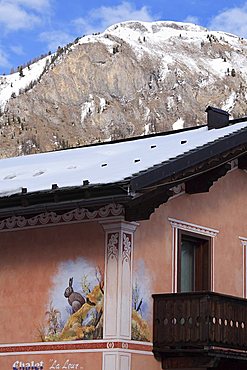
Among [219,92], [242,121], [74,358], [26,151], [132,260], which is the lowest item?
[74,358]

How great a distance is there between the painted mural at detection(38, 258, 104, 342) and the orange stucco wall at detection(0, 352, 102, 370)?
0.27 m

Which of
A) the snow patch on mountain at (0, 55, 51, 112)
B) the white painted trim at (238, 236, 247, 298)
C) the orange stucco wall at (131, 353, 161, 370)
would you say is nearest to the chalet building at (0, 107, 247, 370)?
the orange stucco wall at (131, 353, 161, 370)

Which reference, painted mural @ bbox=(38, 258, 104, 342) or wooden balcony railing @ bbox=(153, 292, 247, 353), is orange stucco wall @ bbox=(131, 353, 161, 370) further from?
painted mural @ bbox=(38, 258, 104, 342)

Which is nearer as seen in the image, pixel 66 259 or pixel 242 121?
pixel 66 259

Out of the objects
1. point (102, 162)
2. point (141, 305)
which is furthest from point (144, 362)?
point (102, 162)

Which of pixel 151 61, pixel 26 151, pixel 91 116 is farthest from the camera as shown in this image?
pixel 151 61

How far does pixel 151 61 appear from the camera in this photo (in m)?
145

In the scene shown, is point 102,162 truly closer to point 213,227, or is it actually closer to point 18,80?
point 213,227

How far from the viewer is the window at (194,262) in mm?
16750

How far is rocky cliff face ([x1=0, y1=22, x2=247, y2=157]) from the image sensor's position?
11650 centimetres

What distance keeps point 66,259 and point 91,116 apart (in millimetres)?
112413

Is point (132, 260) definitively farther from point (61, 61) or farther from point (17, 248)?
point (61, 61)

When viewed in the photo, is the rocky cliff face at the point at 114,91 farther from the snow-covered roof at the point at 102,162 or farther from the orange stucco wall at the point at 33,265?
the orange stucco wall at the point at 33,265

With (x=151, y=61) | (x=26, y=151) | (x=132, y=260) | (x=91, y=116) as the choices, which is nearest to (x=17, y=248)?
(x=132, y=260)
